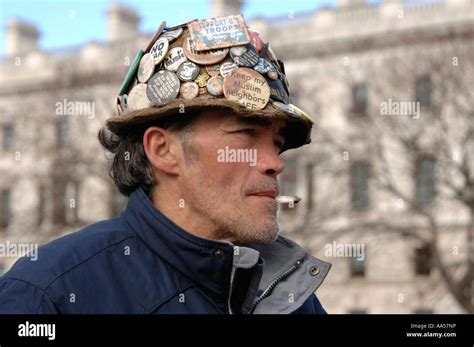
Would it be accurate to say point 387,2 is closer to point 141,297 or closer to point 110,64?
point 110,64

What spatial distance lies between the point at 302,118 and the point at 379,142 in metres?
22.8

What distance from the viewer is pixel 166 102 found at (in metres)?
2.68

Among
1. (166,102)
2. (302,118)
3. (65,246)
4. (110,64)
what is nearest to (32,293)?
(65,246)

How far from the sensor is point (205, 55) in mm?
2701

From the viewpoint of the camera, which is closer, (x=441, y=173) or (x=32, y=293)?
(x=32, y=293)

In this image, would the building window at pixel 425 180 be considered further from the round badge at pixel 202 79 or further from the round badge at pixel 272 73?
the round badge at pixel 202 79

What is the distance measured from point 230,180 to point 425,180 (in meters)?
24.8

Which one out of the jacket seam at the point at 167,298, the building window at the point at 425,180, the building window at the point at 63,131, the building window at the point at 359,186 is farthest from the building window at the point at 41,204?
the jacket seam at the point at 167,298

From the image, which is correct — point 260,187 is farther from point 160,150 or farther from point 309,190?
point 309,190

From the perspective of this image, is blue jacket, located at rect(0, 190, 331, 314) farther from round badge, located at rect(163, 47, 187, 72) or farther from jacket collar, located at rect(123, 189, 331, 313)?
round badge, located at rect(163, 47, 187, 72)

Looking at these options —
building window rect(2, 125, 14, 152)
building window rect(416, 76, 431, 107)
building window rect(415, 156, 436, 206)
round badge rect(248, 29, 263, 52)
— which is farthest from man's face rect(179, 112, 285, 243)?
building window rect(2, 125, 14, 152)

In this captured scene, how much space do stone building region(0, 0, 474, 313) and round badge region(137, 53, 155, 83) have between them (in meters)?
19.9

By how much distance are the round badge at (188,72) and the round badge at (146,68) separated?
99 millimetres

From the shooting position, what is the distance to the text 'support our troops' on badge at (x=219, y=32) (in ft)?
8.84
